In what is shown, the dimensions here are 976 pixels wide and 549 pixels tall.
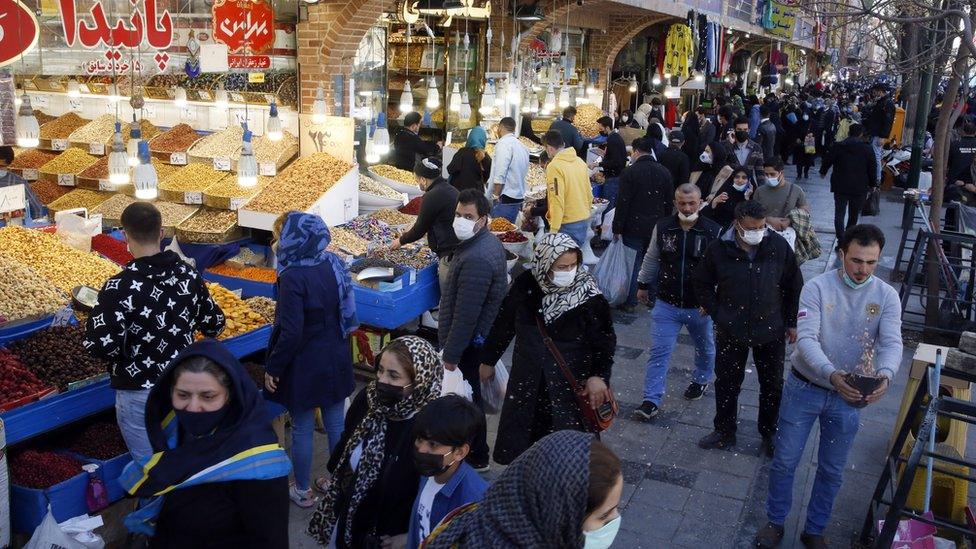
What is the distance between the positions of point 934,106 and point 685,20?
8522mm

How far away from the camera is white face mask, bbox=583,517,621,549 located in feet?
7.38

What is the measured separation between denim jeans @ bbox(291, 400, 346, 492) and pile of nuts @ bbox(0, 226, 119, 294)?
2.14 metres

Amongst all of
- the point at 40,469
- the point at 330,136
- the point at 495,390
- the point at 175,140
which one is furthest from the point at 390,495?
the point at 175,140

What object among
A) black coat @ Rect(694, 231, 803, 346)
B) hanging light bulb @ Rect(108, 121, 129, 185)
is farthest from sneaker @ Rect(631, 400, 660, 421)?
hanging light bulb @ Rect(108, 121, 129, 185)

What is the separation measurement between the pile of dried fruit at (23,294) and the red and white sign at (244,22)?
13.9ft

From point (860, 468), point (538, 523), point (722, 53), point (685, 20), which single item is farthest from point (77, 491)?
point (722, 53)

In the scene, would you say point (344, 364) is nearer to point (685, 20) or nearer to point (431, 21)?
point (431, 21)

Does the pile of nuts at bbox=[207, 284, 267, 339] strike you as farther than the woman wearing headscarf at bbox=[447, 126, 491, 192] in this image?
No

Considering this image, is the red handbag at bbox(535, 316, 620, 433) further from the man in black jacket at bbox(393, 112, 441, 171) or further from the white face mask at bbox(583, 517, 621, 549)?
the man in black jacket at bbox(393, 112, 441, 171)

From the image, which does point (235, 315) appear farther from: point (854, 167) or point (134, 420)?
point (854, 167)

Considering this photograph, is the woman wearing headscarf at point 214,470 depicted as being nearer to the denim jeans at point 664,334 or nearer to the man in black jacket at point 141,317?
the man in black jacket at point 141,317

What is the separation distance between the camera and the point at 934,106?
71.9 ft

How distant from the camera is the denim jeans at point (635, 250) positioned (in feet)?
27.8

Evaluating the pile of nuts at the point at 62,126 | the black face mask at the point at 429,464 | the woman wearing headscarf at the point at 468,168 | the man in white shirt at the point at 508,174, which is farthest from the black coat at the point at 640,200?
the pile of nuts at the point at 62,126
